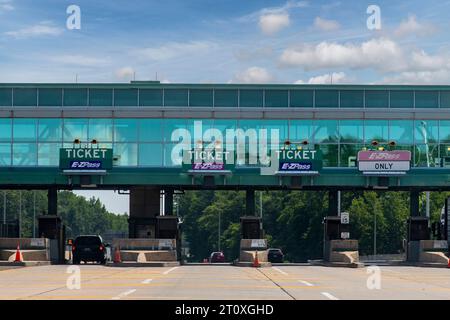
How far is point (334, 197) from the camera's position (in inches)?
2598

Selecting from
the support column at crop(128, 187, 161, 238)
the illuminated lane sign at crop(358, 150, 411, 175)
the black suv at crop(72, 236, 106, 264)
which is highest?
the illuminated lane sign at crop(358, 150, 411, 175)

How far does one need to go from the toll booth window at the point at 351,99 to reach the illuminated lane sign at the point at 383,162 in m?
4.89

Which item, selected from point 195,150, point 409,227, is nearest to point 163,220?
point 195,150

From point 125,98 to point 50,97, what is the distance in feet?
15.6

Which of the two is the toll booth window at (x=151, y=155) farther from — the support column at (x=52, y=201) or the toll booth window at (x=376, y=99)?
the toll booth window at (x=376, y=99)

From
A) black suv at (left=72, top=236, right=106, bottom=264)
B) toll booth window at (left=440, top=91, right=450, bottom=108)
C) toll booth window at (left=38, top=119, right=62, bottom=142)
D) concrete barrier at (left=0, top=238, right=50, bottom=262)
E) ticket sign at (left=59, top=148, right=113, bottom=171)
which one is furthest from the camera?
toll booth window at (left=440, top=91, right=450, bottom=108)

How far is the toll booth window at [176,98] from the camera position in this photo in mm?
63594

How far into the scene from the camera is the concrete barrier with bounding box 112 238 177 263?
51.6 metres

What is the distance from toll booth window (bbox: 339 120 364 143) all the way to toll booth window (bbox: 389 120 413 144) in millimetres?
1932

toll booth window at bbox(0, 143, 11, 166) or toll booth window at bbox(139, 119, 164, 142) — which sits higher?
toll booth window at bbox(139, 119, 164, 142)

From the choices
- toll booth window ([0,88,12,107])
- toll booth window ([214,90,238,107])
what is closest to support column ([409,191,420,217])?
toll booth window ([214,90,238,107])

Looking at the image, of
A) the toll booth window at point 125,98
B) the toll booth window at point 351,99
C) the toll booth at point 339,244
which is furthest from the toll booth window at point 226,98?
the toll booth at point 339,244

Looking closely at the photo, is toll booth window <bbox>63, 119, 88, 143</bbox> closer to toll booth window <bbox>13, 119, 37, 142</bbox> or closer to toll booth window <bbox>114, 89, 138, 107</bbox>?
toll booth window <bbox>13, 119, 37, 142</bbox>
